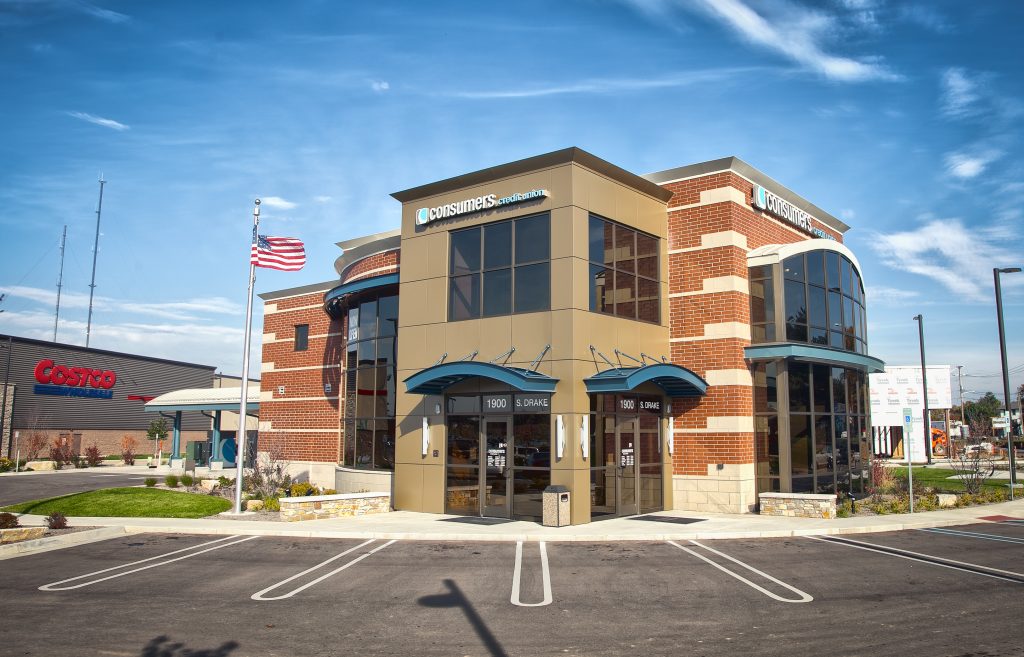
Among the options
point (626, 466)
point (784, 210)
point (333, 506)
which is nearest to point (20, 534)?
point (333, 506)

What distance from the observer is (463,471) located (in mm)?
20328

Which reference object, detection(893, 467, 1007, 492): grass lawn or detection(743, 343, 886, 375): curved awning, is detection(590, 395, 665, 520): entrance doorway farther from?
detection(893, 467, 1007, 492): grass lawn

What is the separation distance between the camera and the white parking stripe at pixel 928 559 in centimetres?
1223

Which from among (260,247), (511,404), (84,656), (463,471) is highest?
(260,247)

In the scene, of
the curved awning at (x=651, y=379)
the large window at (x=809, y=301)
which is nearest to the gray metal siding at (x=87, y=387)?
the curved awning at (x=651, y=379)

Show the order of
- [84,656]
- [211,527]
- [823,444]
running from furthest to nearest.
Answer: [823,444] < [211,527] < [84,656]

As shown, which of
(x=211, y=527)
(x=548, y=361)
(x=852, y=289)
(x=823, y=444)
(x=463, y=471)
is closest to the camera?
(x=211, y=527)

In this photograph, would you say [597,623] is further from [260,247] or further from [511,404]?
[260,247]

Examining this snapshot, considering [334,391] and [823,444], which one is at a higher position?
[334,391]

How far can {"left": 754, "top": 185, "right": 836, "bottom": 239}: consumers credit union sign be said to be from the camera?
22.5 meters

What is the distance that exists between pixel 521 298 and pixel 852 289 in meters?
11.7

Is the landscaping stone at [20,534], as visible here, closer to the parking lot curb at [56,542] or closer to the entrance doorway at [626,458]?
the parking lot curb at [56,542]

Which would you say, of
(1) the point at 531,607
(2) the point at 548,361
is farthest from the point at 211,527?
(1) the point at 531,607

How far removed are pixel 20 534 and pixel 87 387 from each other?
4422 centimetres
